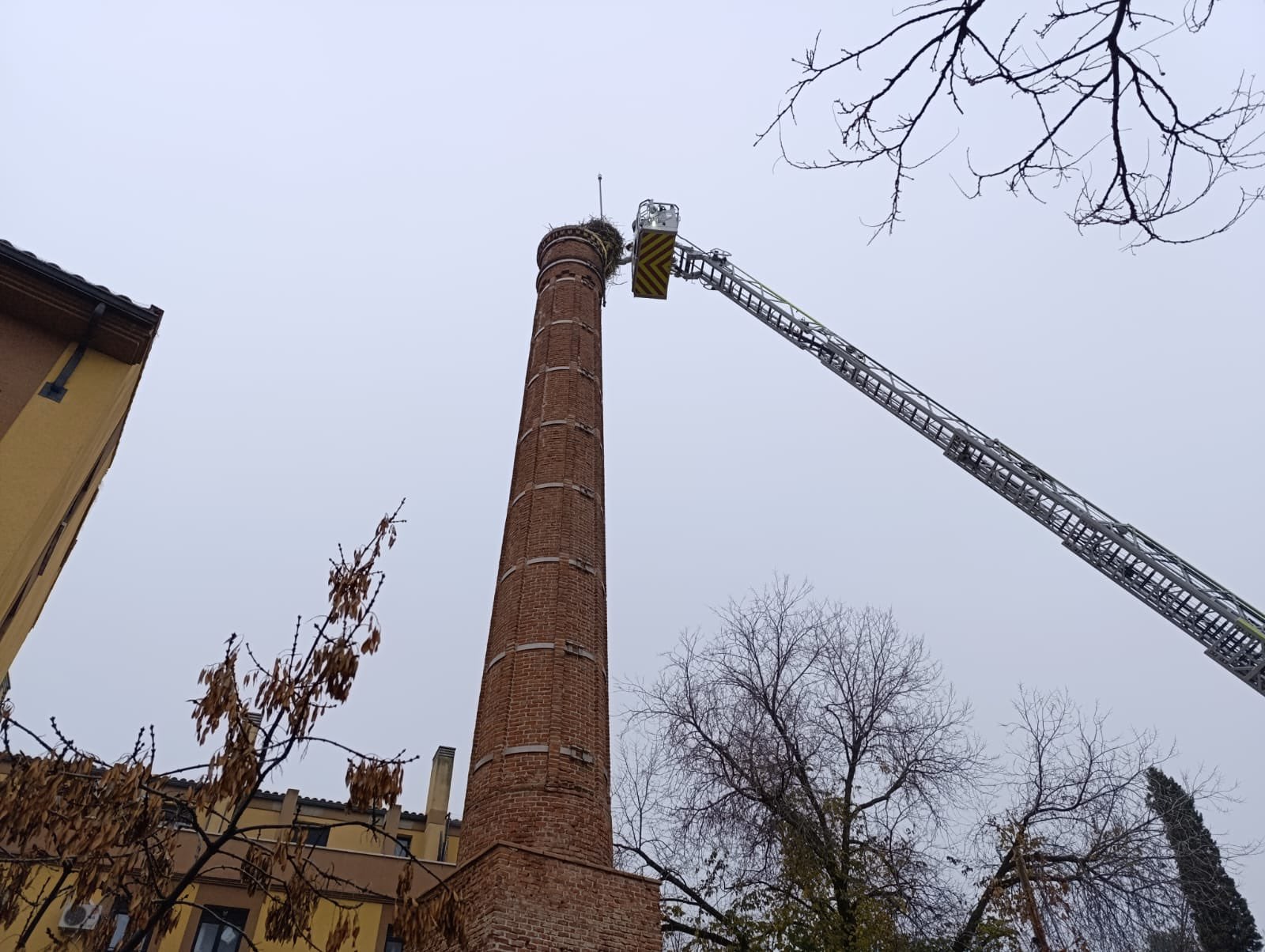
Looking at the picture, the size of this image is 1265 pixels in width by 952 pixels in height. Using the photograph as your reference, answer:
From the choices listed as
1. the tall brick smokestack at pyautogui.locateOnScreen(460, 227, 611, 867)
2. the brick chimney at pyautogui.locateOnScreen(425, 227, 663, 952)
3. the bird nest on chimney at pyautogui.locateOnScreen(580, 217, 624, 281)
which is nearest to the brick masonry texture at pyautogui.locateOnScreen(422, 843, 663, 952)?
the brick chimney at pyautogui.locateOnScreen(425, 227, 663, 952)

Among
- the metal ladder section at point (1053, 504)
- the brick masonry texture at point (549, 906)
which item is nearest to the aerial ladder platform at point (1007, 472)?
the metal ladder section at point (1053, 504)

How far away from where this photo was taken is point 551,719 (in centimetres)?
1190

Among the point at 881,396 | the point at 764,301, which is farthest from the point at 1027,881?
the point at 764,301

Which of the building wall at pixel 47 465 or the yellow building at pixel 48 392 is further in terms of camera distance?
the yellow building at pixel 48 392

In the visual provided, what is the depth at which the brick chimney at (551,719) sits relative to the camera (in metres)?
9.59

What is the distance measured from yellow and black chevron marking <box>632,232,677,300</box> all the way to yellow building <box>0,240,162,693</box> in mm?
16238

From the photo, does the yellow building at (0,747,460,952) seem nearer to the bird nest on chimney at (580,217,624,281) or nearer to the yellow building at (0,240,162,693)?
the yellow building at (0,240,162,693)

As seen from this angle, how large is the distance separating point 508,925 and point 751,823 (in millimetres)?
7067

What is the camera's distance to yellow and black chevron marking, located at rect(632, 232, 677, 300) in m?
24.2

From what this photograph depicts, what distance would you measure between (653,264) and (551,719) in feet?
52.1

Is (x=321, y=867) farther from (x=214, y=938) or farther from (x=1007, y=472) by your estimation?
(x=1007, y=472)

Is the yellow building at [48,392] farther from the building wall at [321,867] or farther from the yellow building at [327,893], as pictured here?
the building wall at [321,867]

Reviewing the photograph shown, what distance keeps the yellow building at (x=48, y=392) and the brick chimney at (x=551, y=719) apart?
227 inches

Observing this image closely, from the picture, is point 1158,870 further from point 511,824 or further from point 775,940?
point 511,824
